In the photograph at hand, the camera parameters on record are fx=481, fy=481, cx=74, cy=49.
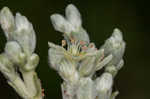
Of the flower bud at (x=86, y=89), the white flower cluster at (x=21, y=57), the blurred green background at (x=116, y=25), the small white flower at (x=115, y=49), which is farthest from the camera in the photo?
the blurred green background at (x=116, y=25)

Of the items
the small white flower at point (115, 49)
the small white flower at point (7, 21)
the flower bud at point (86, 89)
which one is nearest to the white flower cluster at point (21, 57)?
the small white flower at point (7, 21)

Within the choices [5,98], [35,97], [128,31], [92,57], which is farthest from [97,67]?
[128,31]

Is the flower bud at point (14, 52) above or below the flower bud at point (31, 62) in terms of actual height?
above

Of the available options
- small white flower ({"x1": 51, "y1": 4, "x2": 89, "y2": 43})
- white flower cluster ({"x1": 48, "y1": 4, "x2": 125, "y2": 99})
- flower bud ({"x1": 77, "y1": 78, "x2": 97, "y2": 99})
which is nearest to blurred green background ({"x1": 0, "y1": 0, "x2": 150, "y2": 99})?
small white flower ({"x1": 51, "y1": 4, "x2": 89, "y2": 43})

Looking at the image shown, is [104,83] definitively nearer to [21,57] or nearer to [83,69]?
[83,69]

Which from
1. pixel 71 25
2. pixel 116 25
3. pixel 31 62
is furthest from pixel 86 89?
pixel 116 25

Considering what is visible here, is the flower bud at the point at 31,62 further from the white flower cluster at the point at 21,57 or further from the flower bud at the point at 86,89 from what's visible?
the flower bud at the point at 86,89

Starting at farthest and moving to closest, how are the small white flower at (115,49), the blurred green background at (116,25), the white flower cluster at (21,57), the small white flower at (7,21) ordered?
the blurred green background at (116,25), the small white flower at (115,49), the small white flower at (7,21), the white flower cluster at (21,57)
